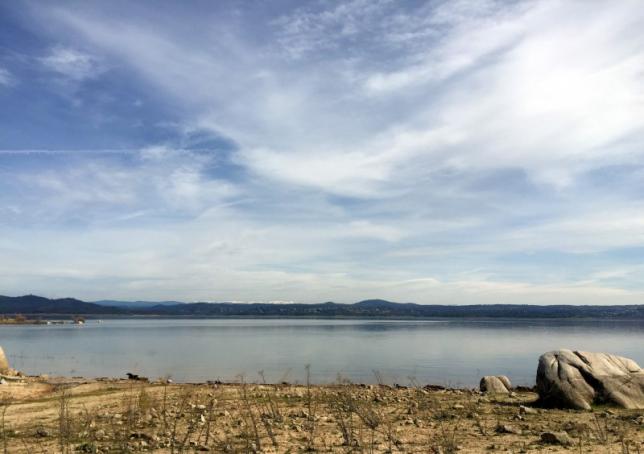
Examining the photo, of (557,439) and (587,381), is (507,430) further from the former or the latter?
(587,381)

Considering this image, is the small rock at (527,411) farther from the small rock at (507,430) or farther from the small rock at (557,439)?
the small rock at (557,439)

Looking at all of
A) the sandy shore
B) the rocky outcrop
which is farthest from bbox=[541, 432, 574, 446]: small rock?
the rocky outcrop

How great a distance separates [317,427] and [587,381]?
852 centimetres

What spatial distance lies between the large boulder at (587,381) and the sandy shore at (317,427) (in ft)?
2.24

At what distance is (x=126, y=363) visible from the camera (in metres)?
42.7

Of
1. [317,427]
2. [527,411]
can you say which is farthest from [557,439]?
[317,427]

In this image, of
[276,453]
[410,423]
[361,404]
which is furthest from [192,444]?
[361,404]

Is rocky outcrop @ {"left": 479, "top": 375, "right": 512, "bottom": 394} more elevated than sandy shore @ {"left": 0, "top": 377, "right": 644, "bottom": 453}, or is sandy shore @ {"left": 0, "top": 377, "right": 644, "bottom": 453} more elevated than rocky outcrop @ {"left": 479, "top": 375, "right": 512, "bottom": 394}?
sandy shore @ {"left": 0, "top": 377, "right": 644, "bottom": 453}

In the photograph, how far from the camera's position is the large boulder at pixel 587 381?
15.6m

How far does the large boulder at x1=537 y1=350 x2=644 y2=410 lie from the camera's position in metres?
15.6

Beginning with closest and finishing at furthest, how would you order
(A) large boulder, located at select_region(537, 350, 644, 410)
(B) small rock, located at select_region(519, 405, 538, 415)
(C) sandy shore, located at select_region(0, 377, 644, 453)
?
(C) sandy shore, located at select_region(0, 377, 644, 453) < (B) small rock, located at select_region(519, 405, 538, 415) < (A) large boulder, located at select_region(537, 350, 644, 410)

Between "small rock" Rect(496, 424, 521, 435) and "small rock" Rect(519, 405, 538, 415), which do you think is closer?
"small rock" Rect(496, 424, 521, 435)

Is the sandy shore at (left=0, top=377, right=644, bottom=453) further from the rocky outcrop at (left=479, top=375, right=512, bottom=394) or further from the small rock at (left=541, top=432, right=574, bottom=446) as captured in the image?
the rocky outcrop at (left=479, top=375, right=512, bottom=394)

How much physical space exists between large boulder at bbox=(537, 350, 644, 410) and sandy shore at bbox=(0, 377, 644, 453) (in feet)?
2.24
